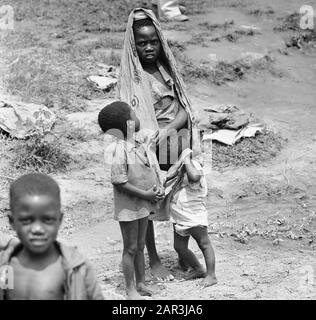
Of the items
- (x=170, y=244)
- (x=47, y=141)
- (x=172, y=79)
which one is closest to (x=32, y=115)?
(x=47, y=141)

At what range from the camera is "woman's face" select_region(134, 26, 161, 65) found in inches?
187

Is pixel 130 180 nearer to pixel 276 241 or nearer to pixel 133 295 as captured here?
pixel 133 295

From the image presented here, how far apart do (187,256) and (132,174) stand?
0.95 metres

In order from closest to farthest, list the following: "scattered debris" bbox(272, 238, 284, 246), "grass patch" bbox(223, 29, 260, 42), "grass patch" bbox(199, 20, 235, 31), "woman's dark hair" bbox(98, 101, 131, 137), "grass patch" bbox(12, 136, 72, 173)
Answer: "woman's dark hair" bbox(98, 101, 131, 137), "scattered debris" bbox(272, 238, 284, 246), "grass patch" bbox(12, 136, 72, 173), "grass patch" bbox(223, 29, 260, 42), "grass patch" bbox(199, 20, 235, 31)

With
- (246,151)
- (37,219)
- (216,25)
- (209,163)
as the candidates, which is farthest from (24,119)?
(216,25)

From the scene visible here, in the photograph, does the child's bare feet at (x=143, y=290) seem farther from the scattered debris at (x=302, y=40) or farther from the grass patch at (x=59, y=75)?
the scattered debris at (x=302, y=40)

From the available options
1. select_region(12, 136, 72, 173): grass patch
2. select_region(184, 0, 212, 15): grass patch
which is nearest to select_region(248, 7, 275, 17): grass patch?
select_region(184, 0, 212, 15): grass patch

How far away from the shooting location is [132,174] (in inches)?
169

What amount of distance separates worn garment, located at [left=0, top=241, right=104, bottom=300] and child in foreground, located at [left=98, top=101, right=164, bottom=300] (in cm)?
144

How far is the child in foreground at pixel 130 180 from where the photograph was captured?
14.0ft

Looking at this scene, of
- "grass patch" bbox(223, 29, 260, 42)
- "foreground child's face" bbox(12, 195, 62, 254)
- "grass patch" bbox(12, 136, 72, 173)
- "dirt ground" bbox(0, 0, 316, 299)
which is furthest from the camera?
"grass patch" bbox(223, 29, 260, 42)

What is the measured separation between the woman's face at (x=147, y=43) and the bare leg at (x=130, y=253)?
42.1 inches

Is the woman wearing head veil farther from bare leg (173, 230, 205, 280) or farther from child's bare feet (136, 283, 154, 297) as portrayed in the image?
child's bare feet (136, 283, 154, 297)

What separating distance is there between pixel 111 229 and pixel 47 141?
53.4 inches
